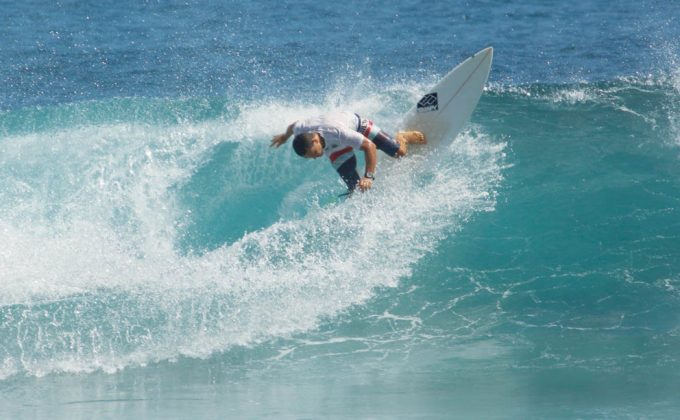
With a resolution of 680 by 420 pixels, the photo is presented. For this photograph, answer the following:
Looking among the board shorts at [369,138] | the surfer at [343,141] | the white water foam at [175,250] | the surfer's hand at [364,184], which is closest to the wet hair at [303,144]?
the surfer at [343,141]

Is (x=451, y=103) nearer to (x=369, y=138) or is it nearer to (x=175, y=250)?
(x=369, y=138)

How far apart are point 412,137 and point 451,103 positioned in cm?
70

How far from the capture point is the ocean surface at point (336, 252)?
7871 millimetres

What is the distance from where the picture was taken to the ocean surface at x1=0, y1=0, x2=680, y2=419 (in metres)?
7.87

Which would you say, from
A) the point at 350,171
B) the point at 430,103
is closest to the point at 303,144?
the point at 350,171

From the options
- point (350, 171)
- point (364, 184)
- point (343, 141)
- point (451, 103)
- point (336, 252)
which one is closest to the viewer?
point (364, 184)

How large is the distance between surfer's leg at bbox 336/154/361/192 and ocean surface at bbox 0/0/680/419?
41cm

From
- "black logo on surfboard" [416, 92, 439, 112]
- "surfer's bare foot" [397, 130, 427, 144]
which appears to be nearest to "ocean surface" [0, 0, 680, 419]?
"surfer's bare foot" [397, 130, 427, 144]

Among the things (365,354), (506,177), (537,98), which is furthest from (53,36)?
(365,354)

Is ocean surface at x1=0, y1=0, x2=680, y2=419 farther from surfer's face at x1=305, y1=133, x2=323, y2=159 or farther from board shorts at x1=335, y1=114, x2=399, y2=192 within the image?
surfer's face at x1=305, y1=133, x2=323, y2=159

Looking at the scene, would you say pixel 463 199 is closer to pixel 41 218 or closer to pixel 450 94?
pixel 450 94

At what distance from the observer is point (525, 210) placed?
10.6 metres

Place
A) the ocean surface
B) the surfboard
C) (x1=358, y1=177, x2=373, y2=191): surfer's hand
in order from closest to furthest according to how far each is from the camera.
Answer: the ocean surface, (x1=358, y1=177, x2=373, y2=191): surfer's hand, the surfboard

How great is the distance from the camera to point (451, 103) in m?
10.8
